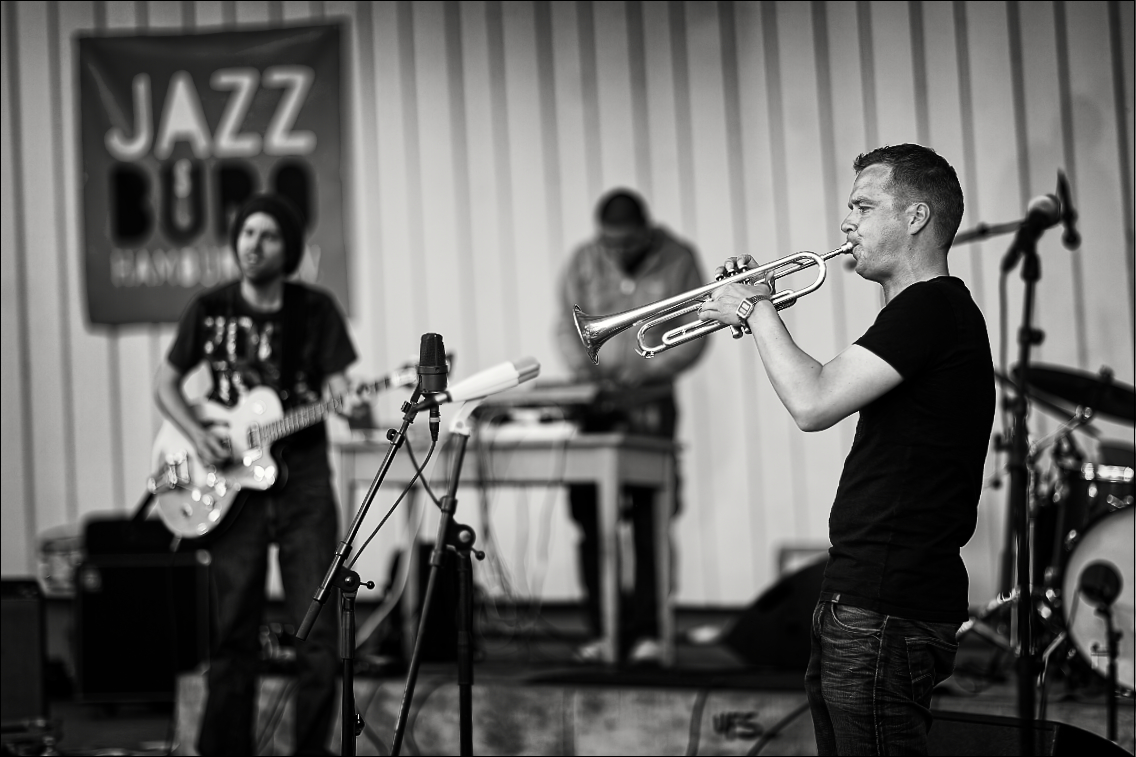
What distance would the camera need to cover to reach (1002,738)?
9.81 ft

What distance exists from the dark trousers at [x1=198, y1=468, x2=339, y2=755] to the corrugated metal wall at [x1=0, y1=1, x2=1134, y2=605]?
121 inches

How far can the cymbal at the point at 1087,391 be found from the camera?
4242 millimetres

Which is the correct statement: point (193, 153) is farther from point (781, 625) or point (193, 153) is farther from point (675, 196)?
point (781, 625)

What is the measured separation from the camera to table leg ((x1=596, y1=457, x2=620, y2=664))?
473 centimetres

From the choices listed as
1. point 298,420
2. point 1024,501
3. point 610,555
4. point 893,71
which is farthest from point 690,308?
point 893,71

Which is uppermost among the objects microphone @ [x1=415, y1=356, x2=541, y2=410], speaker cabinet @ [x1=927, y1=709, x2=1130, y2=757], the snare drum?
microphone @ [x1=415, y1=356, x2=541, y2=410]

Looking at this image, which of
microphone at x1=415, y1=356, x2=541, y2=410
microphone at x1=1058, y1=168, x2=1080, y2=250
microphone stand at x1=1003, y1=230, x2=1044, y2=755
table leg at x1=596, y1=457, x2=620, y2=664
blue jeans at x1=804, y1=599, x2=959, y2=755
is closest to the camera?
blue jeans at x1=804, y1=599, x2=959, y2=755

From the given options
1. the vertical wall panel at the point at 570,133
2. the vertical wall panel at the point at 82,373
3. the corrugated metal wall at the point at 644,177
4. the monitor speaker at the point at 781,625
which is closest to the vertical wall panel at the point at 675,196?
the corrugated metal wall at the point at 644,177

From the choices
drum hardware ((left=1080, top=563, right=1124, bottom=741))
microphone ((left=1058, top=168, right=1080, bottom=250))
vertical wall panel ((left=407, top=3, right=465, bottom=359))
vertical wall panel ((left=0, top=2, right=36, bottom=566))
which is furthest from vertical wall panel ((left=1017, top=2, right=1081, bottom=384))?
vertical wall panel ((left=0, top=2, right=36, bottom=566))

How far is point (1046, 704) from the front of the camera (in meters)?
3.83

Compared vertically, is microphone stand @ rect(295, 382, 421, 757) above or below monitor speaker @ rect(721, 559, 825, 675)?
above

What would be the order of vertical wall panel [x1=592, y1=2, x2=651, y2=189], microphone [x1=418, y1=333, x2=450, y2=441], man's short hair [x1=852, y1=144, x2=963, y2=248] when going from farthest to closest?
vertical wall panel [x1=592, y1=2, x2=651, y2=189] → microphone [x1=418, y1=333, x2=450, y2=441] → man's short hair [x1=852, y1=144, x2=963, y2=248]

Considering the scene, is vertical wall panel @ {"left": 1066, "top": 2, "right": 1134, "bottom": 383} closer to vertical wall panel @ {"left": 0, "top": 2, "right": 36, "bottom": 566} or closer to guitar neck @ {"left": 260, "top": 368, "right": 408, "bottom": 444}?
guitar neck @ {"left": 260, "top": 368, "right": 408, "bottom": 444}

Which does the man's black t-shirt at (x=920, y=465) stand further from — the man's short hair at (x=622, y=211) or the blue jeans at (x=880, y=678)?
the man's short hair at (x=622, y=211)
